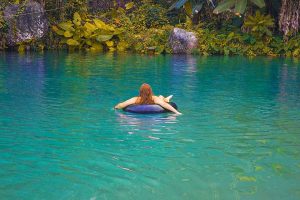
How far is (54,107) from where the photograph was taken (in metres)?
10.4

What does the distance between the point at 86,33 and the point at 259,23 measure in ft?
27.2

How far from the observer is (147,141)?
7.73 m

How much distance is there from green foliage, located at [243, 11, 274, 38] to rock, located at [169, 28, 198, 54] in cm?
270

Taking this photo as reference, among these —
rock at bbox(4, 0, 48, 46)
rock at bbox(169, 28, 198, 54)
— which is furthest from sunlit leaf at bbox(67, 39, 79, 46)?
rock at bbox(169, 28, 198, 54)

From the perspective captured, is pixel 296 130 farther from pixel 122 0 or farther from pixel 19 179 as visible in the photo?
pixel 122 0

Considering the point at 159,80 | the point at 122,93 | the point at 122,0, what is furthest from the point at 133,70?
the point at 122,0

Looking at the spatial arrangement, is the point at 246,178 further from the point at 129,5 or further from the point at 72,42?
the point at 129,5

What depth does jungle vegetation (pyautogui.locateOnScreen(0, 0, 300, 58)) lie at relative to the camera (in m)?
25.1

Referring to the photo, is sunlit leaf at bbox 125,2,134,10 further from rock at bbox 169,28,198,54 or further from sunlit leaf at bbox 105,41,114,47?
rock at bbox 169,28,198,54

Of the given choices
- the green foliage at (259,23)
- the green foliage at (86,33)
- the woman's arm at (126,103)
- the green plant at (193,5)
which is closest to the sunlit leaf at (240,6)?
the green foliage at (259,23)

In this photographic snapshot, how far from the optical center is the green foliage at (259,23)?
25219 mm

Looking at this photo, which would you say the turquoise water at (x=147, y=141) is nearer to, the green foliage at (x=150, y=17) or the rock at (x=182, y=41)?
the rock at (x=182, y=41)

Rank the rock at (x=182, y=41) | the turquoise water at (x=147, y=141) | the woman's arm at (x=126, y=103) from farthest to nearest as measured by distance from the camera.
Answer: the rock at (x=182, y=41) → the woman's arm at (x=126, y=103) → the turquoise water at (x=147, y=141)

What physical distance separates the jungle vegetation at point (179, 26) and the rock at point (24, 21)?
0.27 m
